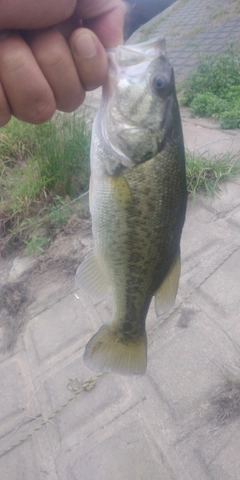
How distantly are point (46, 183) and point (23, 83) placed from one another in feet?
9.20

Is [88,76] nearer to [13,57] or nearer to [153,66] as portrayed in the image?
[13,57]

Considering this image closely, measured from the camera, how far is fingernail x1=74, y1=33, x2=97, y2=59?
3.35ft

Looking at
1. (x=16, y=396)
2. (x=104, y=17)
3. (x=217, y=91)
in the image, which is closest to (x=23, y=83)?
(x=104, y=17)

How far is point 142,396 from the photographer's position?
2352 millimetres

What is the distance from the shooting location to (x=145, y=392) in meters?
2.37

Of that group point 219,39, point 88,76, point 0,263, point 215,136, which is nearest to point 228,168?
point 215,136

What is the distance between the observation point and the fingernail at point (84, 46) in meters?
1.02

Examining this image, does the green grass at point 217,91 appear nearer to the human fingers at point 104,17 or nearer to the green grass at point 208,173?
the green grass at point 208,173

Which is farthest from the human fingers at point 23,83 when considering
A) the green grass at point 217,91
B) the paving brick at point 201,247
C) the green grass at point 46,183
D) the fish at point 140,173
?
the green grass at point 217,91

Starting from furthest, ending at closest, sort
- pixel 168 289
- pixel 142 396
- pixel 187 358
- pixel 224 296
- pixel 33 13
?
pixel 224 296
pixel 187 358
pixel 142 396
pixel 168 289
pixel 33 13

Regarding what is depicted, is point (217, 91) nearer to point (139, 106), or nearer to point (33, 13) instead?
point (139, 106)

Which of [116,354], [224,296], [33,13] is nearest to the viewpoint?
[33,13]

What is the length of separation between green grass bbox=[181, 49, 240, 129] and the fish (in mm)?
3455

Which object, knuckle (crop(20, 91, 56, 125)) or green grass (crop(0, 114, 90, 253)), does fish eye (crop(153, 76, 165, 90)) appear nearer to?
knuckle (crop(20, 91, 56, 125))
